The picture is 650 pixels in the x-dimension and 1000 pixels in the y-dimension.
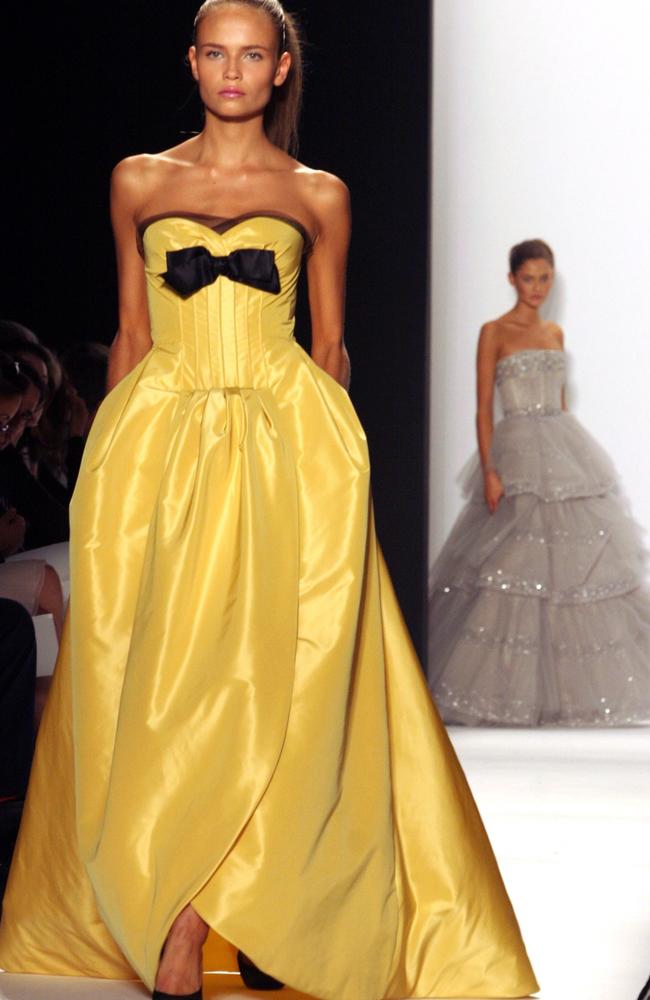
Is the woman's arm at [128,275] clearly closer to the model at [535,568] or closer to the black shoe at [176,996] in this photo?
the black shoe at [176,996]

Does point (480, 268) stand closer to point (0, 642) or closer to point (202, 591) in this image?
point (0, 642)

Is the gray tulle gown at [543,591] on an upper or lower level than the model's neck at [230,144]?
lower

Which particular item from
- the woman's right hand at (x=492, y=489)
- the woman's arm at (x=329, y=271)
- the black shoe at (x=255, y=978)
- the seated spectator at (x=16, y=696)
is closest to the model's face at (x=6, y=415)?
the seated spectator at (x=16, y=696)

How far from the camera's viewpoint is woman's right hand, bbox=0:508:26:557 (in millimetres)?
3686

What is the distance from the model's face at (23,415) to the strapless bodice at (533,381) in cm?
257

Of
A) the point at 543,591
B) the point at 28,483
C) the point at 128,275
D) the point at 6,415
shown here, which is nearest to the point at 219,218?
the point at 128,275

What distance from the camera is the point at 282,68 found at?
2330mm

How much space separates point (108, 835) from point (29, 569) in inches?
61.0

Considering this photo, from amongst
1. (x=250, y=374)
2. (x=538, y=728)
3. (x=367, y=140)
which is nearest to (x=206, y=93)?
(x=250, y=374)

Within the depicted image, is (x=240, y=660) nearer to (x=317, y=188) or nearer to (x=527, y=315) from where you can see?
(x=317, y=188)

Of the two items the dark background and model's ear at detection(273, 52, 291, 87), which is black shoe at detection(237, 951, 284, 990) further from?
the dark background

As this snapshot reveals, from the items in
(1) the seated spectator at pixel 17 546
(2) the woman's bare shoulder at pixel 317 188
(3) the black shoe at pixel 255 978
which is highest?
(2) the woman's bare shoulder at pixel 317 188

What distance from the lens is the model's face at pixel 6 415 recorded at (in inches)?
142

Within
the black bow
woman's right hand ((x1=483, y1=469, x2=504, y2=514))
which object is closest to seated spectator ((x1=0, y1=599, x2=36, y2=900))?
the black bow
